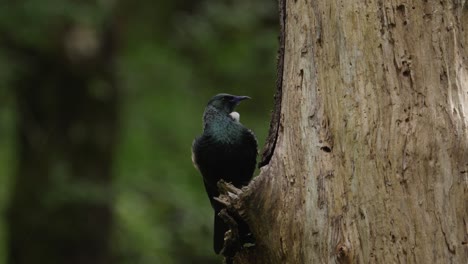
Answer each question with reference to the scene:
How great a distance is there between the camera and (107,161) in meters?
9.45

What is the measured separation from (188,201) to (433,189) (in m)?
6.98

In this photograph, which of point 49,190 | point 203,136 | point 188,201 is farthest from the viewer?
point 188,201

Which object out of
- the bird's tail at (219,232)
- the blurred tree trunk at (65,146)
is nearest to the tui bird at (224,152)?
the bird's tail at (219,232)

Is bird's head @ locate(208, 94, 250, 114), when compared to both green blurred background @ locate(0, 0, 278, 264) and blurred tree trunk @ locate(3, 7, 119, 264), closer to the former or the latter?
green blurred background @ locate(0, 0, 278, 264)

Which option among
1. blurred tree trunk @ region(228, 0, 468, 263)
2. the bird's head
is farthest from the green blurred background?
blurred tree trunk @ region(228, 0, 468, 263)

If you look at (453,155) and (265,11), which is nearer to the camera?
(453,155)

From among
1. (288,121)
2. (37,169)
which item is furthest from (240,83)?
(288,121)

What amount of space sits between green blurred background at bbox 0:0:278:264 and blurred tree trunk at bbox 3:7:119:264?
0.01 meters

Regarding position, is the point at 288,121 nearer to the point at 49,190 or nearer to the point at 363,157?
the point at 363,157

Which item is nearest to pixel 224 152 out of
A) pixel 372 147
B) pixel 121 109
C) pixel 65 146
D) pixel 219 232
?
pixel 219 232

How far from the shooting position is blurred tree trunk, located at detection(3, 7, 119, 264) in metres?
9.14

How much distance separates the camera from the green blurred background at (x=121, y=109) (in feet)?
29.9

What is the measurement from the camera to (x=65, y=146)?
943 cm

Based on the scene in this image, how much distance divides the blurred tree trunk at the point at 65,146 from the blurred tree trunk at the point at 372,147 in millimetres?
5287
